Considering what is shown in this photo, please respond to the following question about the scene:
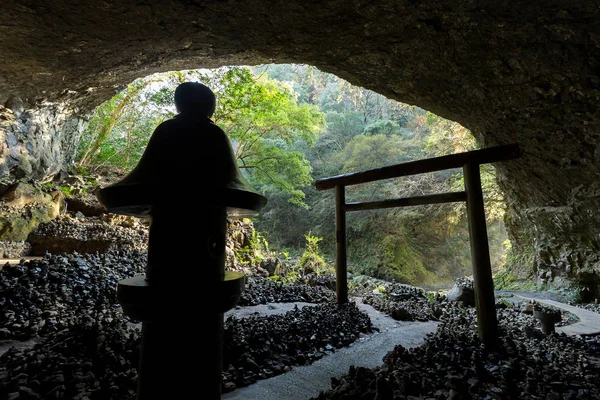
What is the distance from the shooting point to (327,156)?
658 inches

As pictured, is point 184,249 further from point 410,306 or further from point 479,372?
point 410,306

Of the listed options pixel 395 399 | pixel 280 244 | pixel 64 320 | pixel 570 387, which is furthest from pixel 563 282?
pixel 280 244

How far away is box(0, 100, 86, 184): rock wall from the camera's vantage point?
535cm

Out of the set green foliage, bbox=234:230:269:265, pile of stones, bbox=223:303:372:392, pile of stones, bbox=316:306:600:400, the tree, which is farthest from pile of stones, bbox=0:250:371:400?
the tree

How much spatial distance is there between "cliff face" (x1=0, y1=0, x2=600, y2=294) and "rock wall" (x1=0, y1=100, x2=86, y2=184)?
0.18ft

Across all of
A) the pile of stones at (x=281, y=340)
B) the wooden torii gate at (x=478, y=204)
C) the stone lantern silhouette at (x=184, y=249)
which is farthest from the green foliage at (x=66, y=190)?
the wooden torii gate at (x=478, y=204)

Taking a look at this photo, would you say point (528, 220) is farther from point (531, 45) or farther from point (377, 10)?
point (377, 10)

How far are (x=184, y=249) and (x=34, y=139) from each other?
291 inches

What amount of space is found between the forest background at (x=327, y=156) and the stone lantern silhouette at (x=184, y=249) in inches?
265

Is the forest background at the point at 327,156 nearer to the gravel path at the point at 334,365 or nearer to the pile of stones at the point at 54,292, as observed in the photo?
the gravel path at the point at 334,365

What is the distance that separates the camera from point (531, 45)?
10.7 feet

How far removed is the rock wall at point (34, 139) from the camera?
5.35 m

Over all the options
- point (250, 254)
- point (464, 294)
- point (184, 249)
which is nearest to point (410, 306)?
point (464, 294)

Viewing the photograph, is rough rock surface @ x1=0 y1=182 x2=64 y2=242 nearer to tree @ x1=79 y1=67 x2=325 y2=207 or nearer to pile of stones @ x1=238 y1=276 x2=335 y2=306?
tree @ x1=79 y1=67 x2=325 y2=207
